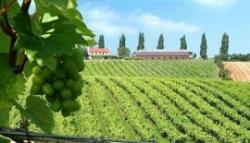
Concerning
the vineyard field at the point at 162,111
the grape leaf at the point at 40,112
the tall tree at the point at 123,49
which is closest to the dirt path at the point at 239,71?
the vineyard field at the point at 162,111

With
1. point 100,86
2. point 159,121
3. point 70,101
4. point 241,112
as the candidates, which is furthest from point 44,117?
point 100,86

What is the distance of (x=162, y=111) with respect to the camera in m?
31.1

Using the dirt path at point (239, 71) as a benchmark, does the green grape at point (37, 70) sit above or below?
above

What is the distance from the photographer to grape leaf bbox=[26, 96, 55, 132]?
1064mm

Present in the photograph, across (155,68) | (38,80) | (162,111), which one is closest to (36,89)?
(38,80)

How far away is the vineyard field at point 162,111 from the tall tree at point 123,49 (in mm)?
79694

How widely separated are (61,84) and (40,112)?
21cm

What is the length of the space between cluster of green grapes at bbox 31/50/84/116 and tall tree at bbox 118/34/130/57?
121m

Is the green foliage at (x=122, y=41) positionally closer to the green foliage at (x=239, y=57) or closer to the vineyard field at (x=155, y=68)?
the green foliage at (x=239, y=57)

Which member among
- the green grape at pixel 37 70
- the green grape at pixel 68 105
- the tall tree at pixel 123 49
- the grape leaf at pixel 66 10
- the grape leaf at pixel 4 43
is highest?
the grape leaf at pixel 66 10

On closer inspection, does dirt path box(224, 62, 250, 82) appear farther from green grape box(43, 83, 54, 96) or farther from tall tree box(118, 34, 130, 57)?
green grape box(43, 83, 54, 96)

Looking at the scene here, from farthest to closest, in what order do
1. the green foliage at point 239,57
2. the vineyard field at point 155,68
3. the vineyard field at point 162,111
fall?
1. the green foliage at point 239,57
2. the vineyard field at point 155,68
3. the vineyard field at point 162,111

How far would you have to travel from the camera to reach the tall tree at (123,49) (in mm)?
122438

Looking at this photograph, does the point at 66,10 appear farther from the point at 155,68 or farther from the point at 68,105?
the point at 155,68
